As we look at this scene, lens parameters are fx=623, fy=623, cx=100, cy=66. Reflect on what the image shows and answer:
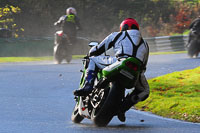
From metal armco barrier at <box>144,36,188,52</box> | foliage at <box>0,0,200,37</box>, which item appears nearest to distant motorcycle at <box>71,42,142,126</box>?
metal armco barrier at <box>144,36,188,52</box>

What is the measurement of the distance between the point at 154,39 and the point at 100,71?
2538 centimetres

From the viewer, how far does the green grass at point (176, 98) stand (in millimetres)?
10391

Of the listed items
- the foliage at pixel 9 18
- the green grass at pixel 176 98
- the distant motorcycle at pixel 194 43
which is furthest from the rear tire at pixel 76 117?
the foliage at pixel 9 18

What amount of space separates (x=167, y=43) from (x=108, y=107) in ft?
84.8

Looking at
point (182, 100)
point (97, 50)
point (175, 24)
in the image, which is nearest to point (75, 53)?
point (175, 24)

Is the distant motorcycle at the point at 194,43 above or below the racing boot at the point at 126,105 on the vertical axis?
below

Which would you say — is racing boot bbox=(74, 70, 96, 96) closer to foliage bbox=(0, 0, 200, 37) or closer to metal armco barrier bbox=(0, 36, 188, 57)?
metal armco barrier bbox=(0, 36, 188, 57)

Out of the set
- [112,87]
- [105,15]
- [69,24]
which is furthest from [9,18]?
[112,87]

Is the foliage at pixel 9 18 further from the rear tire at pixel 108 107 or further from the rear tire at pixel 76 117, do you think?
the rear tire at pixel 108 107

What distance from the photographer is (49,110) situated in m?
11.1

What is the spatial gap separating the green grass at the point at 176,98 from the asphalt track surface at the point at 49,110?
1.19 ft

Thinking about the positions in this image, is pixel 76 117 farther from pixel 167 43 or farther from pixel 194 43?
pixel 167 43

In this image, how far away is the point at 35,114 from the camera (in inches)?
410

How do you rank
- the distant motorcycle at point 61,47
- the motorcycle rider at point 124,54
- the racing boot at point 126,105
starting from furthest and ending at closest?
the distant motorcycle at point 61,47
the motorcycle rider at point 124,54
the racing boot at point 126,105
